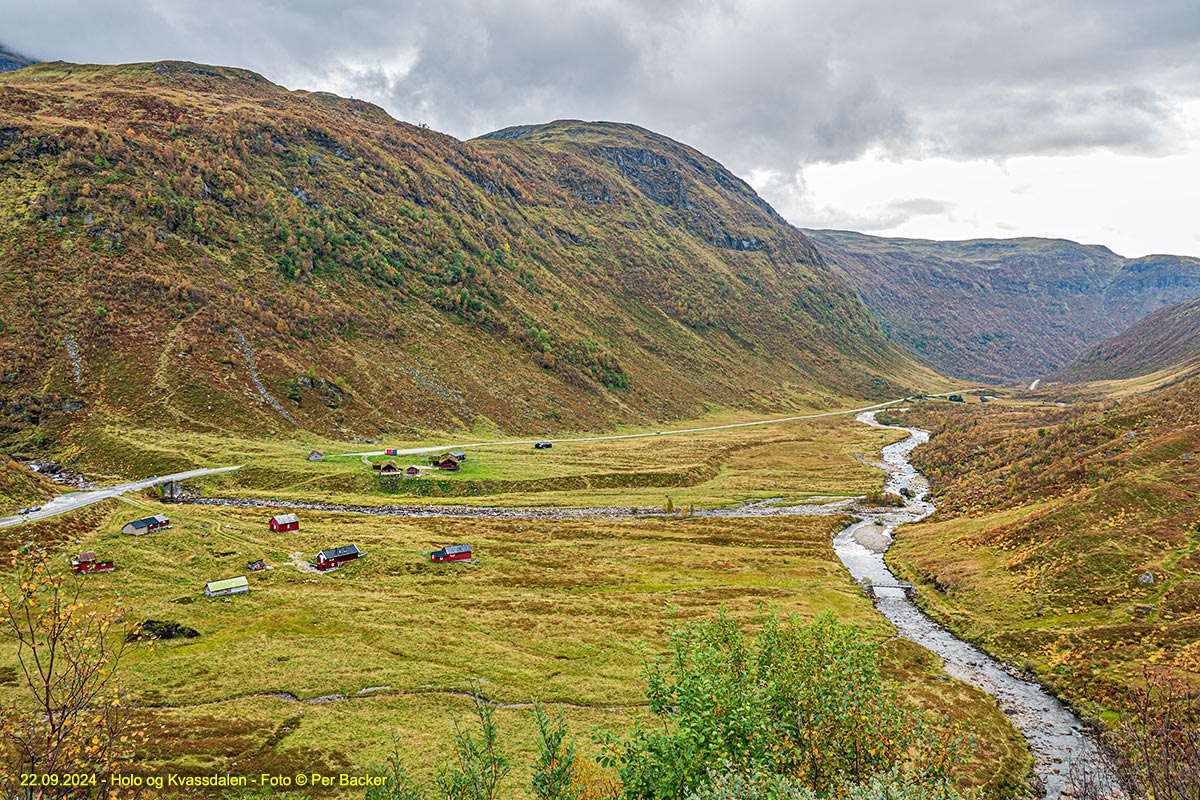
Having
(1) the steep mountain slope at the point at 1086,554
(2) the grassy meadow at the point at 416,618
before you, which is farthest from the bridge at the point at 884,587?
(2) the grassy meadow at the point at 416,618

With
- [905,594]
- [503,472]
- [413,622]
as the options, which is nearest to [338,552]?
[413,622]

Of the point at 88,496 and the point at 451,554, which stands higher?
the point at 88,496

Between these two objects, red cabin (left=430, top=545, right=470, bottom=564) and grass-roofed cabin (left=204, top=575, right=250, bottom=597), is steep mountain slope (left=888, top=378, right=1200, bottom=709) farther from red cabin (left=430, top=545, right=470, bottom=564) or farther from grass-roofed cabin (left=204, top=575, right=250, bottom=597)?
grass-roofed cabin (left=204, top=575, right=250, bottom=597)

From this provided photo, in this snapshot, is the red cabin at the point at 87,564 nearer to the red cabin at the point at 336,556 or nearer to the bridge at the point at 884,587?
the red cabin at the point at 336,556

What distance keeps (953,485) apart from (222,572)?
452 feet

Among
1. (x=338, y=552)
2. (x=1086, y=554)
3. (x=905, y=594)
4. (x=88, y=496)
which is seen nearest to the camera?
(x=1086, y=554)

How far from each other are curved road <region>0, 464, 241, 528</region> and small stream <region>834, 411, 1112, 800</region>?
10788cm

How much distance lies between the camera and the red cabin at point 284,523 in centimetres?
8744

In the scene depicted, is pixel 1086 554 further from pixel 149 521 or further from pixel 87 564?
pixel 149 521

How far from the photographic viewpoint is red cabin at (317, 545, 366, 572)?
75.9 meters

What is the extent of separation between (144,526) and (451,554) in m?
39.0

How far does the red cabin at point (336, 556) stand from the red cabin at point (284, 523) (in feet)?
42.2

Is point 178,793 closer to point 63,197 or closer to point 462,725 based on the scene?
point 462,725

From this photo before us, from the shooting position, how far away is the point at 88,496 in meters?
89.4
